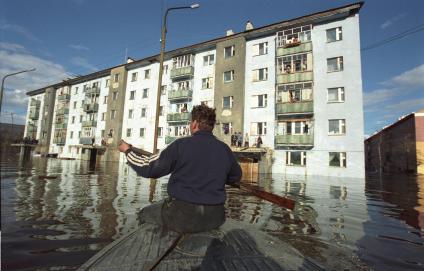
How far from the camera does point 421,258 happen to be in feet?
A: 13.7

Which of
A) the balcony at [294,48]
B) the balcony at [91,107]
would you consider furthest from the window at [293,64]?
the balcony at [91,107]

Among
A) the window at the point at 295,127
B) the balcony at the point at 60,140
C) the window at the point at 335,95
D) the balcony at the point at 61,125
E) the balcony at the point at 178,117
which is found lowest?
the balcony at the point at 60,140

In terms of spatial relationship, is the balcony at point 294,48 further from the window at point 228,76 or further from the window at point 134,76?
the window at point 134,76

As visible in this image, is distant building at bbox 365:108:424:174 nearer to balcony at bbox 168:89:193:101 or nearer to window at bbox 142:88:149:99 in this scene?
balcony at bbox 168:89:193:101

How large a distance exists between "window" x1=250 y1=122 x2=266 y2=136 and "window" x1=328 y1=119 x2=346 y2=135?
21.5ft

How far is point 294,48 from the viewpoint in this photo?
2864 cm

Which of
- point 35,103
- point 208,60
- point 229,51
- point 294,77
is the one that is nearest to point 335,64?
point 294,77

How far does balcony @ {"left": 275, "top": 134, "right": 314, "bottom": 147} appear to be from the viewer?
26625mm

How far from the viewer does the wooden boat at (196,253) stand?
2.43 m

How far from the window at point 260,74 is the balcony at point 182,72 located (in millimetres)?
8883

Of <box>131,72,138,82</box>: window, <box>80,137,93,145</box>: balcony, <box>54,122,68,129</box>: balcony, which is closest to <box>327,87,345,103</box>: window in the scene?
<box>131,72,138,82</box>: window

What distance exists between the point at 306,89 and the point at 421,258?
25312 millimetres

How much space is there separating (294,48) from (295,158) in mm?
11429

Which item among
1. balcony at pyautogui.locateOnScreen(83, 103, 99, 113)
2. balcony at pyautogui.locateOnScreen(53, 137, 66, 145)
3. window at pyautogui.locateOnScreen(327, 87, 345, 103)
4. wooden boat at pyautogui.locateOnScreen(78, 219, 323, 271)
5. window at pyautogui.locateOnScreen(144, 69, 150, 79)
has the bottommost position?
wooden boat at pyautogui.locateOnScreen(78, 219, 323, 271)
